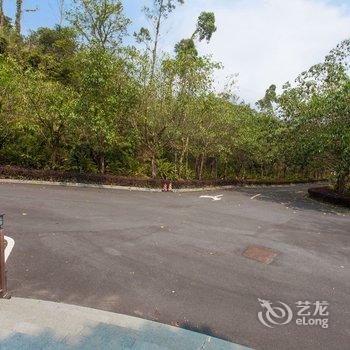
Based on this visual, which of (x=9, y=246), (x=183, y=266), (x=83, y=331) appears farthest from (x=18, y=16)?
(x=83, y=331)

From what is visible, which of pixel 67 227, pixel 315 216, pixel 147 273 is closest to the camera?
pixel 147 273

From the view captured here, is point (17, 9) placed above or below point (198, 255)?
above

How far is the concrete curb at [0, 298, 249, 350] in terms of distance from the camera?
5275mm

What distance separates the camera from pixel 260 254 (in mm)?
10414

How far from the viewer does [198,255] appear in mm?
9867

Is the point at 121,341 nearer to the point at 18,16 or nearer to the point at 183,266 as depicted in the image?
the point at 183,266

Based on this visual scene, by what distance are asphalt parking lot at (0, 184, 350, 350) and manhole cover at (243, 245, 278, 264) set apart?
19 centimetres

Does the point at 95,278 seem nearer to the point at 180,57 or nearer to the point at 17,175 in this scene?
the point at 17,175

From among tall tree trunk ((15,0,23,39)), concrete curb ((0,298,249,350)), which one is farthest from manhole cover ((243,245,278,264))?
tall tree trunk ((15,0,23,39))

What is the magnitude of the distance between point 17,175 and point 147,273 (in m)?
15.7

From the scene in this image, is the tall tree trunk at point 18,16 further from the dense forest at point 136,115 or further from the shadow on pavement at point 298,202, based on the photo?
the shadow on pavement at point 298,202

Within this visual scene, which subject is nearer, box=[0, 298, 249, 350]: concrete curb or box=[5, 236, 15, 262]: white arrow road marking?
box=[0, 298, 249, 350]: concrete curb

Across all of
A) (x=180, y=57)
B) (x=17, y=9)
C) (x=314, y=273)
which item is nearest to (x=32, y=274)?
(x=314, y=273)

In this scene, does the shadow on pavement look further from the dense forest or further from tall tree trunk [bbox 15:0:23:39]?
tall tree trunk [bbox 15:0:23:39]
